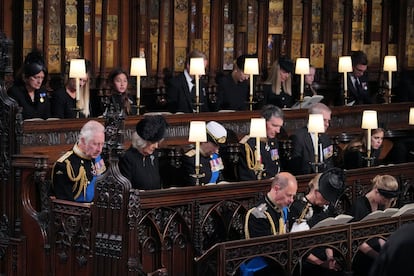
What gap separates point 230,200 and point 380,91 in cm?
894

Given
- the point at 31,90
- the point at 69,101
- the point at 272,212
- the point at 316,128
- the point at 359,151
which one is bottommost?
the point at 272,212

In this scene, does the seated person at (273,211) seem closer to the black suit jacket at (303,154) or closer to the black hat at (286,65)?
the black suit jacket at (303,154)

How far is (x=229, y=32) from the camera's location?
16047mm

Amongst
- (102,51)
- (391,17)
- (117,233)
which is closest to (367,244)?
(117,233)

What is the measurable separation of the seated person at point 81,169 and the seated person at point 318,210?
163 centimetres

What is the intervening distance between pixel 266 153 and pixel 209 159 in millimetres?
1002

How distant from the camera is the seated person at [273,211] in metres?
7.91

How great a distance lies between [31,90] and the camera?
36.4 feet

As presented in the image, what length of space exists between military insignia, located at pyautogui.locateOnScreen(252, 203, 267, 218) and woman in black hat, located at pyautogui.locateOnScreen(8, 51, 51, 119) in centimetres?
378

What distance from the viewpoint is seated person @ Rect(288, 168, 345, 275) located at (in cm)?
818

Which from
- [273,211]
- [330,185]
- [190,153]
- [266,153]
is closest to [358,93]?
[266,153]

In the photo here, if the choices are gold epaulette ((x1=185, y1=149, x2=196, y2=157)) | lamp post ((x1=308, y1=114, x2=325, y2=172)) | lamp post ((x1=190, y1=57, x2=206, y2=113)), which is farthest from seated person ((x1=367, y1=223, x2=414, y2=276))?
lamp post ((x1=190, y1=57, x2=206, y2=113))

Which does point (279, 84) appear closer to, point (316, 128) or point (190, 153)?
point (316, 128)

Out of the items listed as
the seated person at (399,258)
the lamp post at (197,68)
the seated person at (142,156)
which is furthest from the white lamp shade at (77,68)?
the seated person at (399,258)
